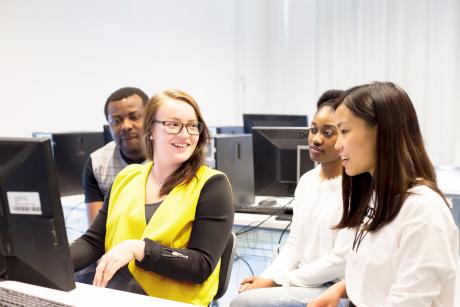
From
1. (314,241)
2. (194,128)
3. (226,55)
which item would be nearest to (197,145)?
(194,128)

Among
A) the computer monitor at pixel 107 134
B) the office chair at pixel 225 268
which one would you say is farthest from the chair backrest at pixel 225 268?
the computer monitor at pixel 107 134

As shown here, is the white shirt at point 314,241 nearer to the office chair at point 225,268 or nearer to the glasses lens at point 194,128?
the office chair at point 225,268

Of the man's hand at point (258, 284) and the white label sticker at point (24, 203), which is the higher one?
the white label sticker at point (24, 203)

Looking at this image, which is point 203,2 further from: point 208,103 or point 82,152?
point 82,152

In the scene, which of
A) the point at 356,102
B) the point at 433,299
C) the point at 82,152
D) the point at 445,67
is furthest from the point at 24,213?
the point at 445,67

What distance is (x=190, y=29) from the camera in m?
4.84

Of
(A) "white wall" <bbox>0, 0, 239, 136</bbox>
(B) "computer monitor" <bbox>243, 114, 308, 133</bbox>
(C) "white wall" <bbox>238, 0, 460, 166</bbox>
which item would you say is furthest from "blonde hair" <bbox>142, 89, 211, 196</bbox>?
(C) "white wall" <bbox>238, 0, 460, 166</bbox>

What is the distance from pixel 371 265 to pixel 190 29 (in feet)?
13.4

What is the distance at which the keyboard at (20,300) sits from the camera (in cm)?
101

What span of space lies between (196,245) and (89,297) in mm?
431

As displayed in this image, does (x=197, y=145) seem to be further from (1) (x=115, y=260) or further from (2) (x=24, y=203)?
(2) (x=24, y=203)

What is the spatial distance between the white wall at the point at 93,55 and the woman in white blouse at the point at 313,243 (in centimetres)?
235

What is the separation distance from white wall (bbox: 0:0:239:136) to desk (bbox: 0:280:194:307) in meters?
2.50

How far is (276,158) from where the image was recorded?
2516mm
